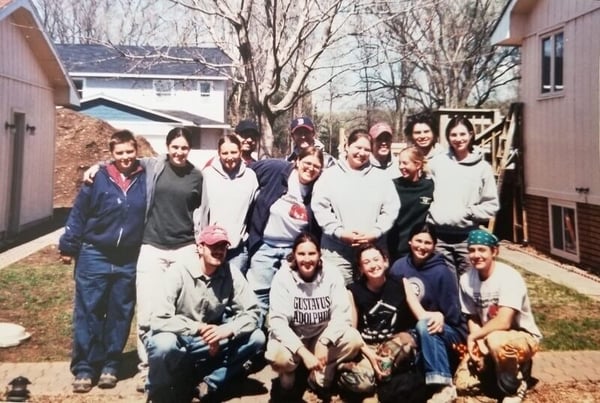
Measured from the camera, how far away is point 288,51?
7629 millimetres

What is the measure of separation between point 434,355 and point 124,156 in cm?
213

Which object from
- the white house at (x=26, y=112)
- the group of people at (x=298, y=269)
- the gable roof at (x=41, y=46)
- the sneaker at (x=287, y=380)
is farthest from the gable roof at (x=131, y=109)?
the sneaker at (x=287, y=380)

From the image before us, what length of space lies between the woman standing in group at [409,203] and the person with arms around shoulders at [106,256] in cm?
160

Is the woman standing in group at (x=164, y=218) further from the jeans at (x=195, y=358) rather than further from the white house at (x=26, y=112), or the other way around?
the white house at (x=26, y=112)

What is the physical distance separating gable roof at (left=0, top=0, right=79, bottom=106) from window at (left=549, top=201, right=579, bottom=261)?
745 centimetres

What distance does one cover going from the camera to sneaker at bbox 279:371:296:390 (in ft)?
11.0

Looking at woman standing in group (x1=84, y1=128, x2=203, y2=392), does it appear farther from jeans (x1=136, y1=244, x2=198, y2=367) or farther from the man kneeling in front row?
the man kneeling in front row

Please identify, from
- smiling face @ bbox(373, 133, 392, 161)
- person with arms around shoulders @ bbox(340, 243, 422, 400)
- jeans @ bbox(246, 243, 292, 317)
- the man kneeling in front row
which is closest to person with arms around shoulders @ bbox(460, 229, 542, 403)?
person with arms around shoulders @ bbox(340, 243, 422, 400)

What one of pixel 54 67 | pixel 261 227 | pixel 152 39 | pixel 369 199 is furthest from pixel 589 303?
pixel 54 67

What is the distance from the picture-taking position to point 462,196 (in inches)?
149

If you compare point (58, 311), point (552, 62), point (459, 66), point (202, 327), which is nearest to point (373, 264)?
point (202, 327)

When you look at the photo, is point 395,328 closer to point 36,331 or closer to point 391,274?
point 391,274

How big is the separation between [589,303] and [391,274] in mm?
2454

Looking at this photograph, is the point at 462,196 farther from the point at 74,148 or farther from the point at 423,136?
the point at 74,148
